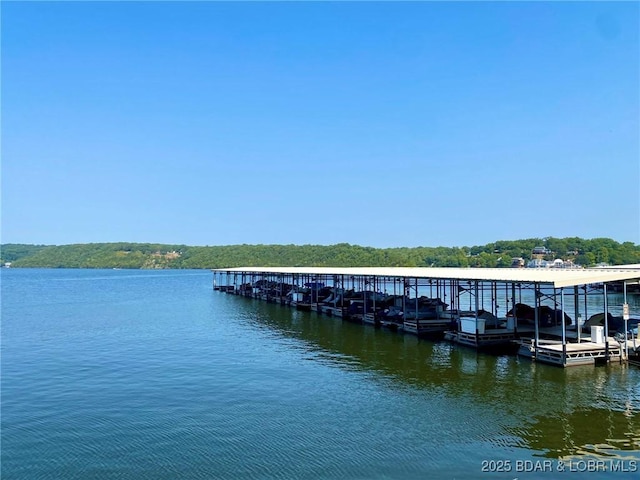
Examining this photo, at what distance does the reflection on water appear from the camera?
15.8 meters

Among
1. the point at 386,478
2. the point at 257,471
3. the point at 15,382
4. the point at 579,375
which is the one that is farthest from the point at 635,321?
the point at 15,382

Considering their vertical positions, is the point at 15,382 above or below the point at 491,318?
below

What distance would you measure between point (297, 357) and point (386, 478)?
1631 cm

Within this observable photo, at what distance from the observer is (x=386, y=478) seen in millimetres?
13266

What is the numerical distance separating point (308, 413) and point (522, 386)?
9.56 m

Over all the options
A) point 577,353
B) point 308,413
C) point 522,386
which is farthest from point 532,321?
point 308,413

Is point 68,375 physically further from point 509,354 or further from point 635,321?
point 635,321

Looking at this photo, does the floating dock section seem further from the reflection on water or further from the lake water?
the lake water

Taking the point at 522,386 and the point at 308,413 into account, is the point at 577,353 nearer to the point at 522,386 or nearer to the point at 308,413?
the point at 522,386

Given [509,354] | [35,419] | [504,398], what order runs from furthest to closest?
[509,354], [504,398], [35,419]

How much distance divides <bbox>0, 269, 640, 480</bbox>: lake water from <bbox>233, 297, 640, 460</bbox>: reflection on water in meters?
0.09

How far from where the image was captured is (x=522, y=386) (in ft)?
72.2

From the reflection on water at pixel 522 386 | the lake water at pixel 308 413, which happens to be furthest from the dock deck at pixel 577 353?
the lake water at pixel 308 413

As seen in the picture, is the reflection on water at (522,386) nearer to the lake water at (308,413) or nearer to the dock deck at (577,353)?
the lake water at (308,413)
